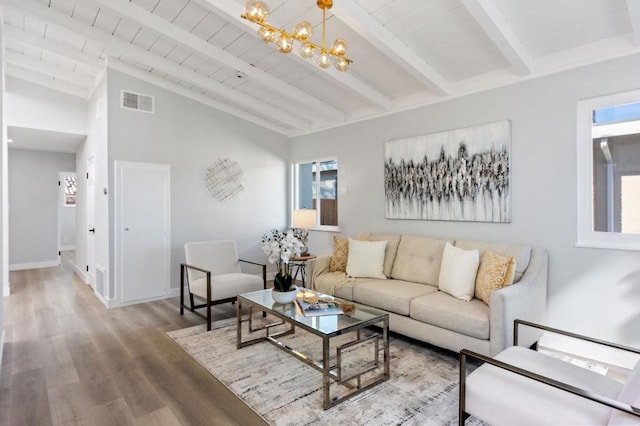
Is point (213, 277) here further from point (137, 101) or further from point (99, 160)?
point (137, 101)

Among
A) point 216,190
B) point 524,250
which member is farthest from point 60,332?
point 524,250

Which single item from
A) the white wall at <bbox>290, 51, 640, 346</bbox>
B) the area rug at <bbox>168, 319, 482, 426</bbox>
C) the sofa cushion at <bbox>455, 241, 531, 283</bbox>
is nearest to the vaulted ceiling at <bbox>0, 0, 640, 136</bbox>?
the white wall at <bbox>290, 51, 640, 346</bbox>

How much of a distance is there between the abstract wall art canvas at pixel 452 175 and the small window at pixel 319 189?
3.64 ft

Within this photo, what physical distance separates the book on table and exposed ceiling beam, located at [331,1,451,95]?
228 centimetres

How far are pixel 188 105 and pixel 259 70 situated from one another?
152 cm

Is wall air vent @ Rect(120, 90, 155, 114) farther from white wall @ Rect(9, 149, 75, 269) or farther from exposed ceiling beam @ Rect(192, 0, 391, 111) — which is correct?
white wall @ Rect(9, 149, 75, 269)

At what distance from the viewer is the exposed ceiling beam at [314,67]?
2920mm

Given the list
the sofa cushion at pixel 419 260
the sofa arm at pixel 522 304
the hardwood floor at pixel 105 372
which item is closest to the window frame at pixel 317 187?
the sofa cushion at pixel 419 260

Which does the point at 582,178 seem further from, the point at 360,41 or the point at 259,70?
the point at 259,70

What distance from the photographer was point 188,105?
5.09 m

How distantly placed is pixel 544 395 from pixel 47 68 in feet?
20.7

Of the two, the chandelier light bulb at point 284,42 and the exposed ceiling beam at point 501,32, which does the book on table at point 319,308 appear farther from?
the exposed ceiling beam at point 501,32

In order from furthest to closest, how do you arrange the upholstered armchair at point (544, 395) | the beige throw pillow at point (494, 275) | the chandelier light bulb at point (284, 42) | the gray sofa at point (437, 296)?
the beige throw pillow at point (494, 275), the gray sofa at point (437, 296), the chandelier light bulb at point (284, 42), the upholstered armchair at point (544, 395)

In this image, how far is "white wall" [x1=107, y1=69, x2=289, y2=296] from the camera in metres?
4.60
